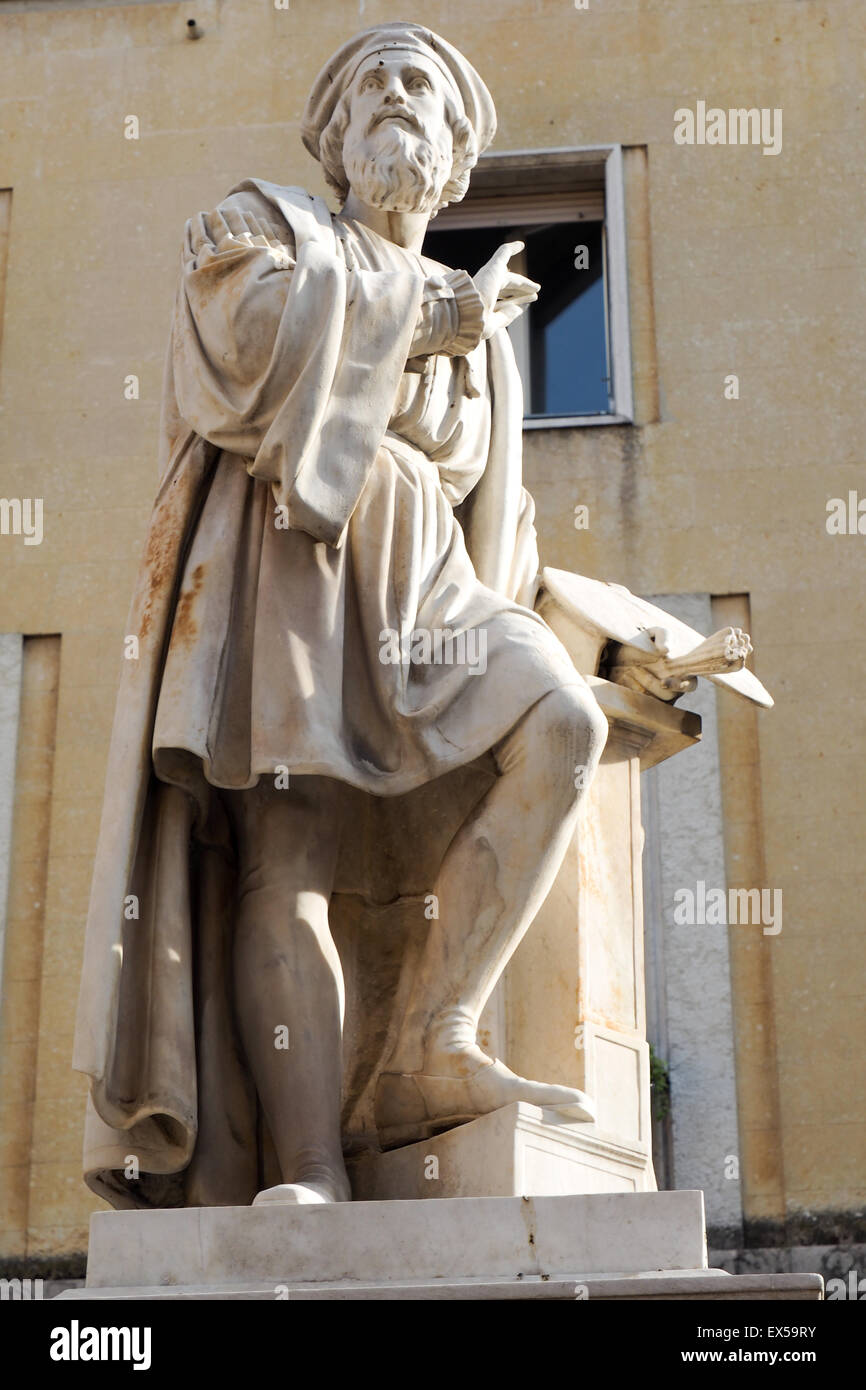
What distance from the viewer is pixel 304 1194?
4469mm

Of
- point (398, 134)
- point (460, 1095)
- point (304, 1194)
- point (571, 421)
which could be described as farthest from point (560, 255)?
point (304, 1194)

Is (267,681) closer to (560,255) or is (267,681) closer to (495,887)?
(495,887)

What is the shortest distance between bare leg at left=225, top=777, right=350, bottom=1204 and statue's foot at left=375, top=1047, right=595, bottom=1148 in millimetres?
124

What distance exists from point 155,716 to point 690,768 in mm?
5798

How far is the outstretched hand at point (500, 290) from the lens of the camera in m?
5.43

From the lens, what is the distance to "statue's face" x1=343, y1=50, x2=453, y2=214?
218 inches

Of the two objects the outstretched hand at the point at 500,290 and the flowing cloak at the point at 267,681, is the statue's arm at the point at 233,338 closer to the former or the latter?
the flowing cloak at the point at 267,681

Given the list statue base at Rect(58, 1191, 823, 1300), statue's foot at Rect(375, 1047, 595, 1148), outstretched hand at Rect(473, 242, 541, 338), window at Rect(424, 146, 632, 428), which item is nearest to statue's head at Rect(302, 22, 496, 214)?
outstretched hand at Rect(473, 242, 541, 338)

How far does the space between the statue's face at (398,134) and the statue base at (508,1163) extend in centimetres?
210

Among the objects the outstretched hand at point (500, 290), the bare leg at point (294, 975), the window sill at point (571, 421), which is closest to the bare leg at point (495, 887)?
the bare leg at point (294, 975)

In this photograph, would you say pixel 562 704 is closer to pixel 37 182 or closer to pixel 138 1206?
pixel 138 1206

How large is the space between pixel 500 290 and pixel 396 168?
1.16 ft

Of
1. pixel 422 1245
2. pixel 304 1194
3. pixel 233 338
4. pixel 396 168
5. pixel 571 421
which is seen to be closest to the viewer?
pixel 422 1245
